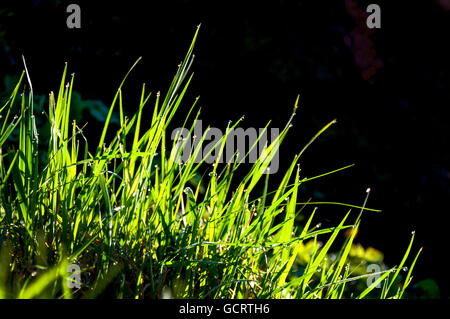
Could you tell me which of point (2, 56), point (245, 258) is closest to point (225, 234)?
point (245, 258)

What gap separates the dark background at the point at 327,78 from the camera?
10.0 feet

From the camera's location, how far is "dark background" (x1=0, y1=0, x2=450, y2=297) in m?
3.05

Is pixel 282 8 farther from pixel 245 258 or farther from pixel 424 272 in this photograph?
pixel 245 258

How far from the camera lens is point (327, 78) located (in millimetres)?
3449

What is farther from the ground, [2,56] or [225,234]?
[2,56]
